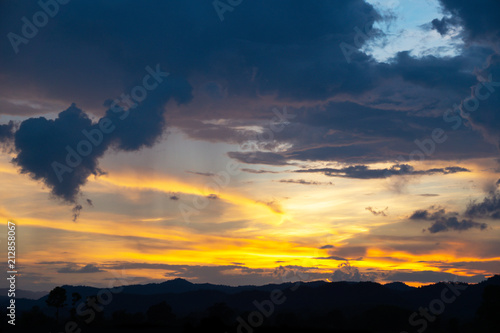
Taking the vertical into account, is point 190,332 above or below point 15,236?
below

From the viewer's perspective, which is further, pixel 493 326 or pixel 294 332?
pixel 493 326

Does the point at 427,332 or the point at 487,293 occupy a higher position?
the point at 487,293

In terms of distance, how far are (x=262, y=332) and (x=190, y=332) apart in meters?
29.7

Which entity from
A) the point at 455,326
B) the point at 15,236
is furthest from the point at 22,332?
the point at 455,326

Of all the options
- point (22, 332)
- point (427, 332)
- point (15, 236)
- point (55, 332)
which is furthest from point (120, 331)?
point (427, 332)

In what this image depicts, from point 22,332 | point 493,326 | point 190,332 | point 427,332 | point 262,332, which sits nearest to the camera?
point 190,332

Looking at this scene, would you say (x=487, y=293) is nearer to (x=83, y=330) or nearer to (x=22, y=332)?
(x=83, y=330)

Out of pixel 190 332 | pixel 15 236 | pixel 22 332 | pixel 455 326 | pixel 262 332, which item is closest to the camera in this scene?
pixel 15 236

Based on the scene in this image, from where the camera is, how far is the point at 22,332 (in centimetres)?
16338

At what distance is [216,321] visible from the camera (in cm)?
10256

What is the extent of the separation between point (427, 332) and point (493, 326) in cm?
4871

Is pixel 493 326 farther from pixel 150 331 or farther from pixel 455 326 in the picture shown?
pixel 150 331

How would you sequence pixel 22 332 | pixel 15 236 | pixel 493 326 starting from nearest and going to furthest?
pixel 15 236 < pixel 493 326 < pixel 22 332

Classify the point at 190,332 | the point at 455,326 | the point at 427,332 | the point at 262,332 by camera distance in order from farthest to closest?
the point at 455,326 → the point at 427,332 → the point at 262,332 → the point at 190,332
